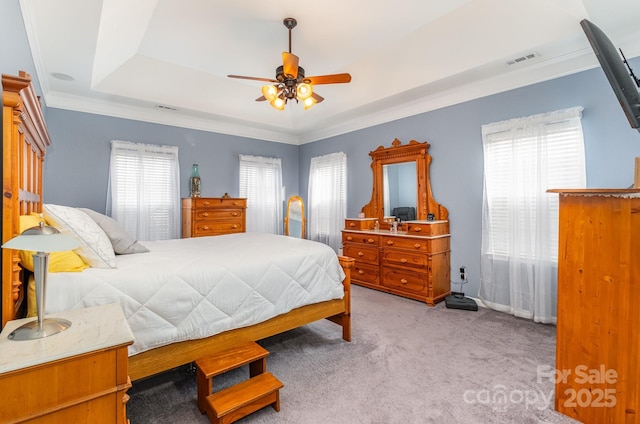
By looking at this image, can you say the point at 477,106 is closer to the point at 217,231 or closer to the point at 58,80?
the point at 217,231

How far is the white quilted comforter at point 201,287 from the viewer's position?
1573mm

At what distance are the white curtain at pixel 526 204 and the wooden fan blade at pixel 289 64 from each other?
241cm

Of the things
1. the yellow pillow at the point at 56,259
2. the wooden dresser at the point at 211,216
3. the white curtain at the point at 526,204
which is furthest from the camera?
the wooden dresser at the point at 211,216

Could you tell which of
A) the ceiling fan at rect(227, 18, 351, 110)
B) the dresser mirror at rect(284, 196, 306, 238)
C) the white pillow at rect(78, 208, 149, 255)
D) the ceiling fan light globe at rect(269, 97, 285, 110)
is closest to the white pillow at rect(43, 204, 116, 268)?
the white pillow at rect(78, 208, 149, 255)

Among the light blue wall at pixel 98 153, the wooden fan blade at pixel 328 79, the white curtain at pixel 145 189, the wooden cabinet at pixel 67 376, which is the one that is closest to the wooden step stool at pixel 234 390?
the wooden cabinet at pixel 67 376

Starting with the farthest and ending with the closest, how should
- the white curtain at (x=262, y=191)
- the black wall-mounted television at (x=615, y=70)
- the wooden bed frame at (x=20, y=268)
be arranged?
1. the white curtain at (x=262, y=191)
2. the black wall-mounted television at (x=615, y=70)
3. the wooden bed frame at (x=20, y=268)

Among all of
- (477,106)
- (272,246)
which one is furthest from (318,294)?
(477,106)

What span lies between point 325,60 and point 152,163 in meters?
2.99

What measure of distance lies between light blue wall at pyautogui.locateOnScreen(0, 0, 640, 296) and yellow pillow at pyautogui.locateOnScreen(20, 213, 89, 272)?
849mm

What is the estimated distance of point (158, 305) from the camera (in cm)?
169

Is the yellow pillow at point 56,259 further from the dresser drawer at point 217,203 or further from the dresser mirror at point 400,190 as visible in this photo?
the dresser mirror at point 400,190

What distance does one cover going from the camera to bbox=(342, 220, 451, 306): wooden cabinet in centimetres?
368

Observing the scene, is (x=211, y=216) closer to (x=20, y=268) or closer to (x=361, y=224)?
(x=361, y=224)

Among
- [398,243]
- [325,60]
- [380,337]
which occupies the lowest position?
[380,337]
